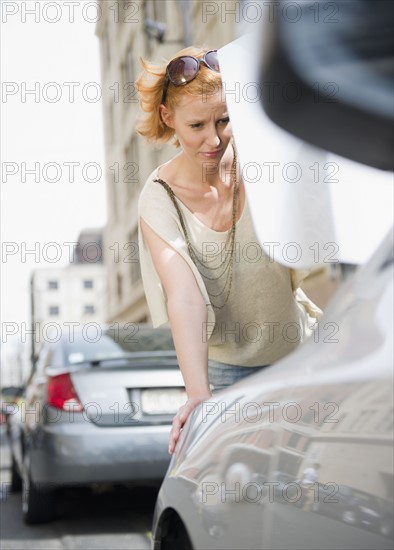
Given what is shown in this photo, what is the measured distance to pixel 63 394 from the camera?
5.32 metres

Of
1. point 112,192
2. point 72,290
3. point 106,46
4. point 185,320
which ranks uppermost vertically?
point 106,46

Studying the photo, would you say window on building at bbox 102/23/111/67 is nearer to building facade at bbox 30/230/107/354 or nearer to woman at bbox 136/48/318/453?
woman at bbox 136/48/318/453

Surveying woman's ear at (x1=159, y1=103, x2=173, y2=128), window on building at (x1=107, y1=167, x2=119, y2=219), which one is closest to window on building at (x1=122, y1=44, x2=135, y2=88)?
window on building at (x1=107, y1=167, x2=119, y2=219)

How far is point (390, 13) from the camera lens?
63cm

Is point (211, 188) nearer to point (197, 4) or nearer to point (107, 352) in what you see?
point (107, 352)

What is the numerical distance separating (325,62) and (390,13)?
0.06 m

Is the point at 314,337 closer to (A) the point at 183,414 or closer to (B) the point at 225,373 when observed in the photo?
(A) the point at 183,414

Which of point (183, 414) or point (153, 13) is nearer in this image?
point (183, 414)

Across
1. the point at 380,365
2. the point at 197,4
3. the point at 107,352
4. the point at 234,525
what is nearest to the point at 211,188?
the point at 234,525

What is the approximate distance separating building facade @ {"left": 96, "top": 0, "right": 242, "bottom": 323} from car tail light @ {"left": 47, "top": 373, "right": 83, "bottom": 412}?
52.0 ft

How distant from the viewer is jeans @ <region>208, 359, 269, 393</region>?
2504 millimetres

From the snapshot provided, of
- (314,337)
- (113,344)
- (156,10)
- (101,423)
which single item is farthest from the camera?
(156,10)

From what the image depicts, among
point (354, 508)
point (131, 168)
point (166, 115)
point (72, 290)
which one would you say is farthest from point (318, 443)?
point (72, 290)

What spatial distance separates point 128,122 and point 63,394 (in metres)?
27.9
